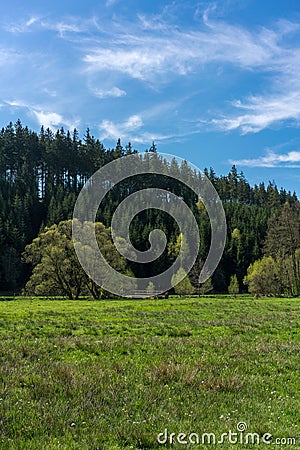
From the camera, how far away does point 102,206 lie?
118 metres

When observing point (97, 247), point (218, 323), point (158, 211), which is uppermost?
point (158, 211)

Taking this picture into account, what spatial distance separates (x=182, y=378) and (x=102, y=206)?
109 meters

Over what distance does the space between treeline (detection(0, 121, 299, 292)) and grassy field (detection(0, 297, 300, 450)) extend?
7006 cm

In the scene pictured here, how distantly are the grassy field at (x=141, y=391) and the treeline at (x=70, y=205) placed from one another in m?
70.1

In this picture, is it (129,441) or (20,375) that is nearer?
(129,441)

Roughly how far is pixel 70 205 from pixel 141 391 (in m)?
103

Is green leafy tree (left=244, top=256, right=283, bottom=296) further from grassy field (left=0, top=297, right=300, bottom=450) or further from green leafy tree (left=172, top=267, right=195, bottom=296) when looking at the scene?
grassy field (left=0, top=297, right=300, bottom=450)

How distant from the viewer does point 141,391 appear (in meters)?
9.26

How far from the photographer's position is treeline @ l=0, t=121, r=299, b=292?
98812 mm

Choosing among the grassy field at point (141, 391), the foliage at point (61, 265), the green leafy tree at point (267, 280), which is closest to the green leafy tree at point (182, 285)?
the green leafy tree at point (267, 280)

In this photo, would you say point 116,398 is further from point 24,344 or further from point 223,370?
point 24,344

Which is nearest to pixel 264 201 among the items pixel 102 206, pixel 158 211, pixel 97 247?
pixel 158 211

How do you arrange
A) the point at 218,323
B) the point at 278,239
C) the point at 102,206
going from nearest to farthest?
the point at 218,323 → the point at 278,239 → the point at 102,206

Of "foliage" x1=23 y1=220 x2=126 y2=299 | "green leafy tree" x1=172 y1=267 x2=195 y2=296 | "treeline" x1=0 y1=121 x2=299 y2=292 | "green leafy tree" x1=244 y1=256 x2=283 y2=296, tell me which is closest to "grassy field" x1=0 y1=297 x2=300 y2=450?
"foliage" x1=23 y1=220 x2=126 y2=299
